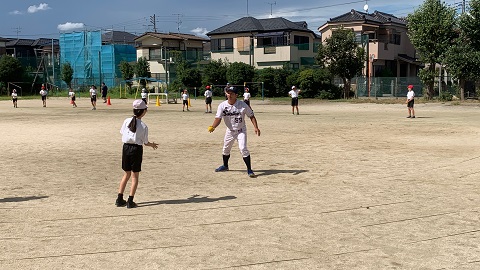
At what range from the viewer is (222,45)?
57.2 metres

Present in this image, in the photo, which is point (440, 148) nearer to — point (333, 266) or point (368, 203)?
point (368, 203)

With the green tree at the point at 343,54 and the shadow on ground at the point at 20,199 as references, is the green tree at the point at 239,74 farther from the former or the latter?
the shadow on ground at the point at 20,199

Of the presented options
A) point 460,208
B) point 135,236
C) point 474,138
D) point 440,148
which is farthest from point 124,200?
point 474,138

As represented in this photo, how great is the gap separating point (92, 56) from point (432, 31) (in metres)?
44.9

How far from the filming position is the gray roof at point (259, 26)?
54594 mm

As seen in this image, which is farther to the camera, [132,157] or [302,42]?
[302,42]

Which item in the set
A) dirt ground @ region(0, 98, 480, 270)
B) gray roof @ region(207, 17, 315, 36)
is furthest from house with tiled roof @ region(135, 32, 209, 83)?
dirt ground @ region(0, 98, 480, 270)

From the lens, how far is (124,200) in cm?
704

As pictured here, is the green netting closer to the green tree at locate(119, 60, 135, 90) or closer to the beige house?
the green tree at locate(119, 60, 135, 90)

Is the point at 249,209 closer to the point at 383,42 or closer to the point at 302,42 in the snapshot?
the point at 383,42

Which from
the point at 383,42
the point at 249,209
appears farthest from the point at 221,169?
the point at 383,42

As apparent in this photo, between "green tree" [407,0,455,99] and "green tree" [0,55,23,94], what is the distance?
4492 centimetres

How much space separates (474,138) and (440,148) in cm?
272

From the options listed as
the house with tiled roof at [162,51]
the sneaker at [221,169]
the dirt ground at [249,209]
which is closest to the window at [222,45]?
the house with tiled roof at [162,51]
